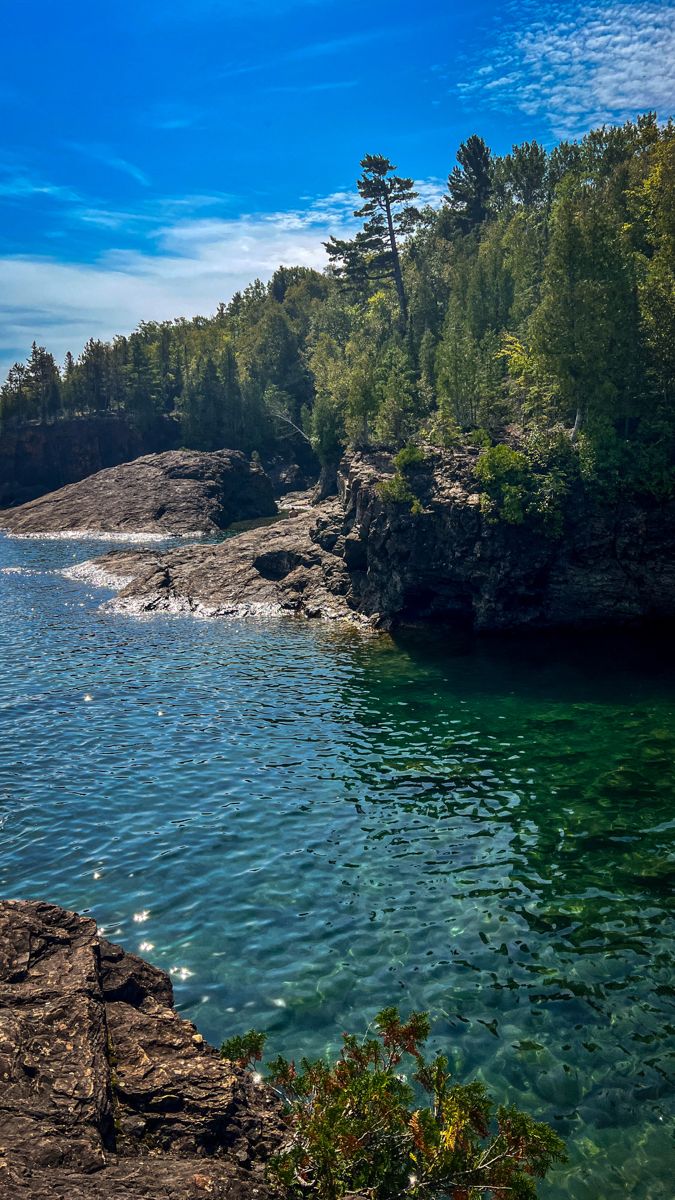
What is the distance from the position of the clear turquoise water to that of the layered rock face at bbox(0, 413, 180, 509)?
124 meters

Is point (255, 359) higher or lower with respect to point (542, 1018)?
higher

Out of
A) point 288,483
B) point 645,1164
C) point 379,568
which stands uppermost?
point 288,483

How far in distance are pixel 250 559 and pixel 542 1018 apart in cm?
5177

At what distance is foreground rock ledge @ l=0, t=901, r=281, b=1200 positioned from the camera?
803 centimetres

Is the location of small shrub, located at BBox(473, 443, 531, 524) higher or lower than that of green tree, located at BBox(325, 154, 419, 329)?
lower

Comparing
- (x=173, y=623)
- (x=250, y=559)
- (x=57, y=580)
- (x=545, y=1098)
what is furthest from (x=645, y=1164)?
(x=57, y=580)

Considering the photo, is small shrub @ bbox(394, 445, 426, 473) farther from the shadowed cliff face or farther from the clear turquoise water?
the clear turquoise water

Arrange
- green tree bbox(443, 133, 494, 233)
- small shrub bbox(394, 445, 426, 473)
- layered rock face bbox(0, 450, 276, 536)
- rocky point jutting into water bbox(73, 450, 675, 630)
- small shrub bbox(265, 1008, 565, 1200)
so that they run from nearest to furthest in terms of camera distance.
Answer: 1. small shrub bbox(265, 1008, 565, 1200)
2. rocky point jutting into water bbox(73, 450, 675, 630)
3. small shrub bbox(394, 445, 426, 473)
4. layered rock face bbox(0, 450, 276, 536)
5. green tree bbox(443, 133, 494, 233)

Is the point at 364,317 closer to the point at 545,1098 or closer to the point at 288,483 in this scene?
the point at 288,483

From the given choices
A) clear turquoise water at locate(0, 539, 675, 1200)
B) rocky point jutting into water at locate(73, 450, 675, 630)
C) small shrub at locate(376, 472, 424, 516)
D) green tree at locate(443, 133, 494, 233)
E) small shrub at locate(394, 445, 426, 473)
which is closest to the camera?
clear turquoise water at locate(0, 539, 675, 1200)

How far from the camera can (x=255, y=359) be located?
16525cm

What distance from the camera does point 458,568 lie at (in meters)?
46.1

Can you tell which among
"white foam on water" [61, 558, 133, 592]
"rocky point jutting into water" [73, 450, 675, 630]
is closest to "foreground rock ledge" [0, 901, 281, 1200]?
"rocky point jutting into water" [73, 450, 675, 630]

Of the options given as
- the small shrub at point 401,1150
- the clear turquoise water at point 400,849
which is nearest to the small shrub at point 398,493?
the clear turquoise water at point 400,849
